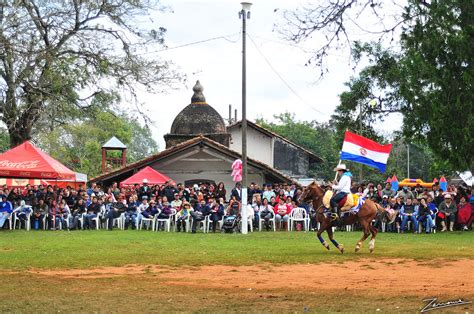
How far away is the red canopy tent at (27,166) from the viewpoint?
30844mm

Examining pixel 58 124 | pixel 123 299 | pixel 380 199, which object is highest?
pixel 58 124

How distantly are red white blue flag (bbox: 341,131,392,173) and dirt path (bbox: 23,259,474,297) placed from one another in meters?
7.41

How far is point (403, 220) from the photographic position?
31844 mm

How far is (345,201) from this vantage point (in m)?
21.9

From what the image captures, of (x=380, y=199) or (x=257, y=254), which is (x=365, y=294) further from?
(x=380, y=199)

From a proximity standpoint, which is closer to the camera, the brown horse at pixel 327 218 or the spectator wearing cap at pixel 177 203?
the brown horse at pixel 327 218

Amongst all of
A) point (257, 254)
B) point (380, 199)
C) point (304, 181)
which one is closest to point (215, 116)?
point (304, 181)

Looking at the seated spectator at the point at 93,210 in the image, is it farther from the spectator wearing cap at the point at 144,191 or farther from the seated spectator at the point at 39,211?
the spectator wearing cap at the point at 144,191

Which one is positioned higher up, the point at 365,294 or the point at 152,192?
the point at 152,192

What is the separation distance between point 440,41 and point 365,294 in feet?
16.3

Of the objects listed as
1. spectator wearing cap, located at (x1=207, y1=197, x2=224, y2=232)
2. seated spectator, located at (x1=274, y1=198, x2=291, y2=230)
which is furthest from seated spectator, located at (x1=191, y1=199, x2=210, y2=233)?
seated spectator, located at (x1=274, y1=198, x2=291, y2=230)

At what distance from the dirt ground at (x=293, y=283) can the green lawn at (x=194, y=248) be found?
1.38 m

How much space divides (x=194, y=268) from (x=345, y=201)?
19.2 feet

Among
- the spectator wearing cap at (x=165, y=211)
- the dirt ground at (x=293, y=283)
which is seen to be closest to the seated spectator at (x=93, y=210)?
the spectator wearing cap at (x=165, y=211)
